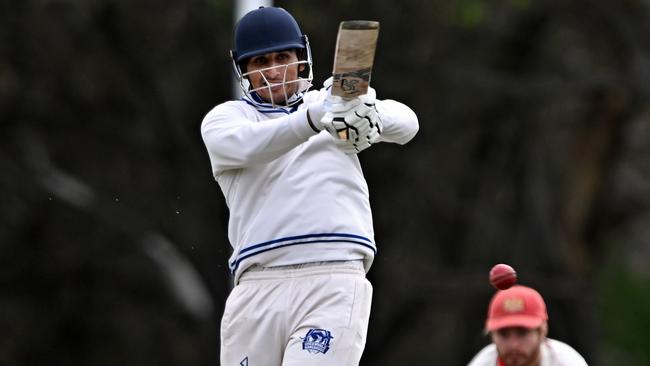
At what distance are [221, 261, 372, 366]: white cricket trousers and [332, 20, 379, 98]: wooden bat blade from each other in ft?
2.62

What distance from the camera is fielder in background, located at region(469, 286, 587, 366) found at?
9.05m

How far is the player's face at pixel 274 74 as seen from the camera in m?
7.02

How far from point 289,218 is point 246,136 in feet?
1.22

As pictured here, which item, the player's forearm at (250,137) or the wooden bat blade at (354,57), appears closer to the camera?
the wooden bat blade at (354,57)

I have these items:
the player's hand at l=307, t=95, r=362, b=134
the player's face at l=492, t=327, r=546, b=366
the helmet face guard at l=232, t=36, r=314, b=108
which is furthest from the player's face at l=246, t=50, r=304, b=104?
the player's face at l=492, t=327, r=546, b=366

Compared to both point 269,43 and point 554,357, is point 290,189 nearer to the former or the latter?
point 269,43

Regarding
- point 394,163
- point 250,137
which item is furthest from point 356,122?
point 394,163

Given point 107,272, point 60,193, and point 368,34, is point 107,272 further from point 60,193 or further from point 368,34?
point 368,34

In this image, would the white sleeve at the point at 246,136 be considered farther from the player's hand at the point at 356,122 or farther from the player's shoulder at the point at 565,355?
the player's shoulder at the point at 565,355

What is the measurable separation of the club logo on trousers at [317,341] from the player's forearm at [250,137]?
712 mm

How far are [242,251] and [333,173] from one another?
1.62 feet

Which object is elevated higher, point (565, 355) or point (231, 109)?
point (231, 109)

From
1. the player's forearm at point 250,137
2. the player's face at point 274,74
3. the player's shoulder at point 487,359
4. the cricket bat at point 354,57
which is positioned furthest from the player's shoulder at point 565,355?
the cricket bat at point 354,57

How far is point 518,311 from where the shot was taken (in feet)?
30.2
